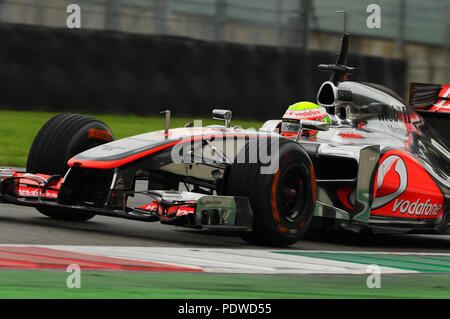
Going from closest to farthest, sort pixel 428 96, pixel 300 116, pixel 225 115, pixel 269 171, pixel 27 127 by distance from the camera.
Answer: pixel 269 171 → pixel 225 115 → pixel 300 116 → pixel 428 96 → pixel 27 127

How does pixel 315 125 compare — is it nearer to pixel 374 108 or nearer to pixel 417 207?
pixel 374 108

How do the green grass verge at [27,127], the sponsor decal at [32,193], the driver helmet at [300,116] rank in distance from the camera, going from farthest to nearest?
the green grass verge at [27,127]
the driver helmet at [300,116]
the sponsor decal at [32,193]

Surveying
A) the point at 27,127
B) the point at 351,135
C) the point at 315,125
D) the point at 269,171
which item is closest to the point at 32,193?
the point at 269,171

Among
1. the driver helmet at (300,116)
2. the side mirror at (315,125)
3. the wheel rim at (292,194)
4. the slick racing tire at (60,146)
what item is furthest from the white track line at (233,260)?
the driver helmet at (300,116)

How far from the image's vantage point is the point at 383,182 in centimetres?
767

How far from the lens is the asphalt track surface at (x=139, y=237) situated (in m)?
6.43

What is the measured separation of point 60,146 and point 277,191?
204 cm

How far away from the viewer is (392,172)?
7766 millimetres

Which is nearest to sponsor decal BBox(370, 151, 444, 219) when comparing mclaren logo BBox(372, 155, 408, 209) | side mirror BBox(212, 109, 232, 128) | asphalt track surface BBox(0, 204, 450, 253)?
mclaren logo BBox(372, 155, 408, 209)

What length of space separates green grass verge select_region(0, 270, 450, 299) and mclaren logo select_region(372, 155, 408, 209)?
6.85ft

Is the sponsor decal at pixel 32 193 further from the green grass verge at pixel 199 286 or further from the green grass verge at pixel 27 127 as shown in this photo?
the green grass verge at pixel 27 127

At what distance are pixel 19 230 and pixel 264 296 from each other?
8.63ft

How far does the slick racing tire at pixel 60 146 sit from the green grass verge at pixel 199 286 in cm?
266

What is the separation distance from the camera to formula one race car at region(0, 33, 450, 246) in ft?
21.9
